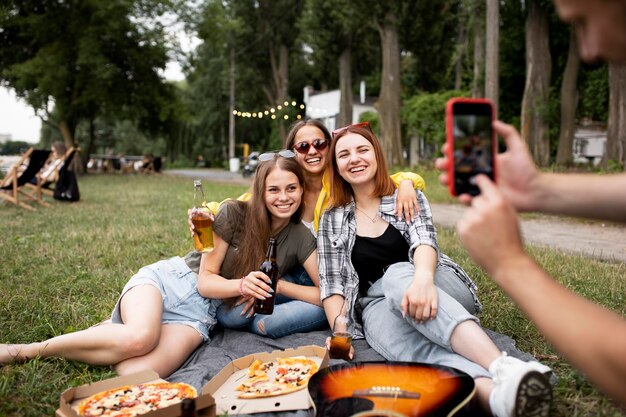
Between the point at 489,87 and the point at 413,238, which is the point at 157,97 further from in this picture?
the point at 413,238

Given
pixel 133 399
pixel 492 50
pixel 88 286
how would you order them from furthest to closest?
pixel 492 50, pixel 88 286, pixel 133 399

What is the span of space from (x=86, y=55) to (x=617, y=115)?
895 inches

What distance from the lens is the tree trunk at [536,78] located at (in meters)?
16.6

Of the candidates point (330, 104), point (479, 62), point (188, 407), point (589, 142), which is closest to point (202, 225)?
point (188, 407)

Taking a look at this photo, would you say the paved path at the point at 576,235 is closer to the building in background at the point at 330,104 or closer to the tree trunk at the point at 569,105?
the tree trunk at the point at 569,105

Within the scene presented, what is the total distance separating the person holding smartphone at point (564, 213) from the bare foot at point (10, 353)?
2.84m

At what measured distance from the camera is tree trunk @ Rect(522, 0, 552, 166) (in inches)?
654

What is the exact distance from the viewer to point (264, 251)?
3.68 meters

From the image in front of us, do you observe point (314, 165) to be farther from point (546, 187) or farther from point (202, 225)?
point (546, 187)

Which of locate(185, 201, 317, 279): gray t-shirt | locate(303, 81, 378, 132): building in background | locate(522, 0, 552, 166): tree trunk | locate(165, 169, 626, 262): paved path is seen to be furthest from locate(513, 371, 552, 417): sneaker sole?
locate(303, 81, 378, 132): building in background

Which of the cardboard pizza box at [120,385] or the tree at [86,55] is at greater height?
the tree at [86,55]

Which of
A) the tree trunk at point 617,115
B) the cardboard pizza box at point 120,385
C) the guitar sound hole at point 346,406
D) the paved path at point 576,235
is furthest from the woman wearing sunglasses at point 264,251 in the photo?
the tree trunk at point 617,115

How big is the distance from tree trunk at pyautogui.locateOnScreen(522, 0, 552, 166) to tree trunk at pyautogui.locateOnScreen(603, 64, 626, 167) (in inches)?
121

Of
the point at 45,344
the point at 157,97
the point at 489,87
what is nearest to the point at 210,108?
the point at 157,97
